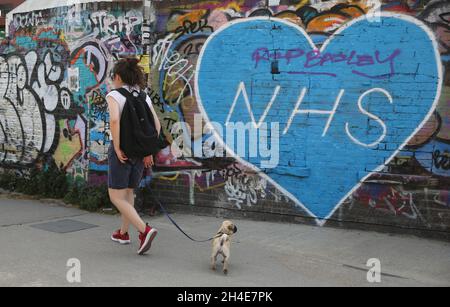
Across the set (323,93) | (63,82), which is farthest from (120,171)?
(63,82)

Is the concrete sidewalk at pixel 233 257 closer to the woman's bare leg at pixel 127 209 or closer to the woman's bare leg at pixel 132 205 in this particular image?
the woman's bare leg at pixel 132 205

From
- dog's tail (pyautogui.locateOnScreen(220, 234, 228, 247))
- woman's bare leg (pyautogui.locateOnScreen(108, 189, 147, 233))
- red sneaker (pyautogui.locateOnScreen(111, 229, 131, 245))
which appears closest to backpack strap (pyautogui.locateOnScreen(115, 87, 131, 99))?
woman's bare leg (pyautogui.locateOnScreen(108, 189, 147, 233))

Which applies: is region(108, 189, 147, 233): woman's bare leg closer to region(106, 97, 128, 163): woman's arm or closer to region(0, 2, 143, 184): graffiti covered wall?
region(106, 97, 128, 163): woman's arm

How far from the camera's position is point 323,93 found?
21.4ft

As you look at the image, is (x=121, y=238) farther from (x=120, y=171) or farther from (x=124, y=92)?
(x=124, y=92)

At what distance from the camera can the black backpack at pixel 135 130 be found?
5371 mm

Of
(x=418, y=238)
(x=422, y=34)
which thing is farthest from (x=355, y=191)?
(x=422, y=34)

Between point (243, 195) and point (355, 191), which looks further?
point (243, 195)

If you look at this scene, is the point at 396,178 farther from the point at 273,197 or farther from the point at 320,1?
the point at 320,1

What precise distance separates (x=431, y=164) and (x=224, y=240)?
2628 mm

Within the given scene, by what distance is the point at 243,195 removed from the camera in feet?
23.1

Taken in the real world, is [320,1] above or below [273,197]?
above

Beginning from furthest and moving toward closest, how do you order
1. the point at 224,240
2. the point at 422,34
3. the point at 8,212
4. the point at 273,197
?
the point at 8,212 < the point at 273,197 < the point at 422,34 < the point at 224,240

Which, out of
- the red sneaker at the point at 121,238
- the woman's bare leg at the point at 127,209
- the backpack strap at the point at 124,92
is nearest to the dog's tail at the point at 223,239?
the woman's bare leg at the point at 127,209
